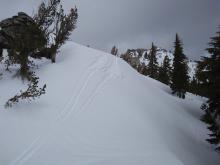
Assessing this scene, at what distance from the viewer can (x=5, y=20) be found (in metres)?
25.7

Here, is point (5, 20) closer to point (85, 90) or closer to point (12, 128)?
point (85, 90)

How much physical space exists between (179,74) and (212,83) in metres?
19.7

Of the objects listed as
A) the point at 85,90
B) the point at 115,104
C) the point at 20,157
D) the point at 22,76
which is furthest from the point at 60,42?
the point at 20,157

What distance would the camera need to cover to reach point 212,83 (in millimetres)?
18094

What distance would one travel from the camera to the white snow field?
11.2 meters

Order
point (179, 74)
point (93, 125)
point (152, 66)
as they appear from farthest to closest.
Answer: point (152, 66)
point (179, 74)
point (93, 125)

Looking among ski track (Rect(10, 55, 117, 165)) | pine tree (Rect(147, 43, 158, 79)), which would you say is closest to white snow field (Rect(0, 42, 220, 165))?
ski track (Rect(10, 55, 117, 165))

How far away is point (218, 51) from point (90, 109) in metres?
10.6

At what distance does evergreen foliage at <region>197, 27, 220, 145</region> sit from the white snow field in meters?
1.90

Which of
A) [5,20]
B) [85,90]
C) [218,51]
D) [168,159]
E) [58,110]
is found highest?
[5,20]

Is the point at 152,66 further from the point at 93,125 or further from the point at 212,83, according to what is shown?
the point at 93,125

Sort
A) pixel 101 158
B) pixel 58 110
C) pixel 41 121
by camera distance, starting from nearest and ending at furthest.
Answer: pixel 101 158
pixel 41 121
pixel 58 110

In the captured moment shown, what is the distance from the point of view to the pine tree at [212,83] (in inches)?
659

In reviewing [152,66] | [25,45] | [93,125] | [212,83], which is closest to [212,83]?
[212,83]
